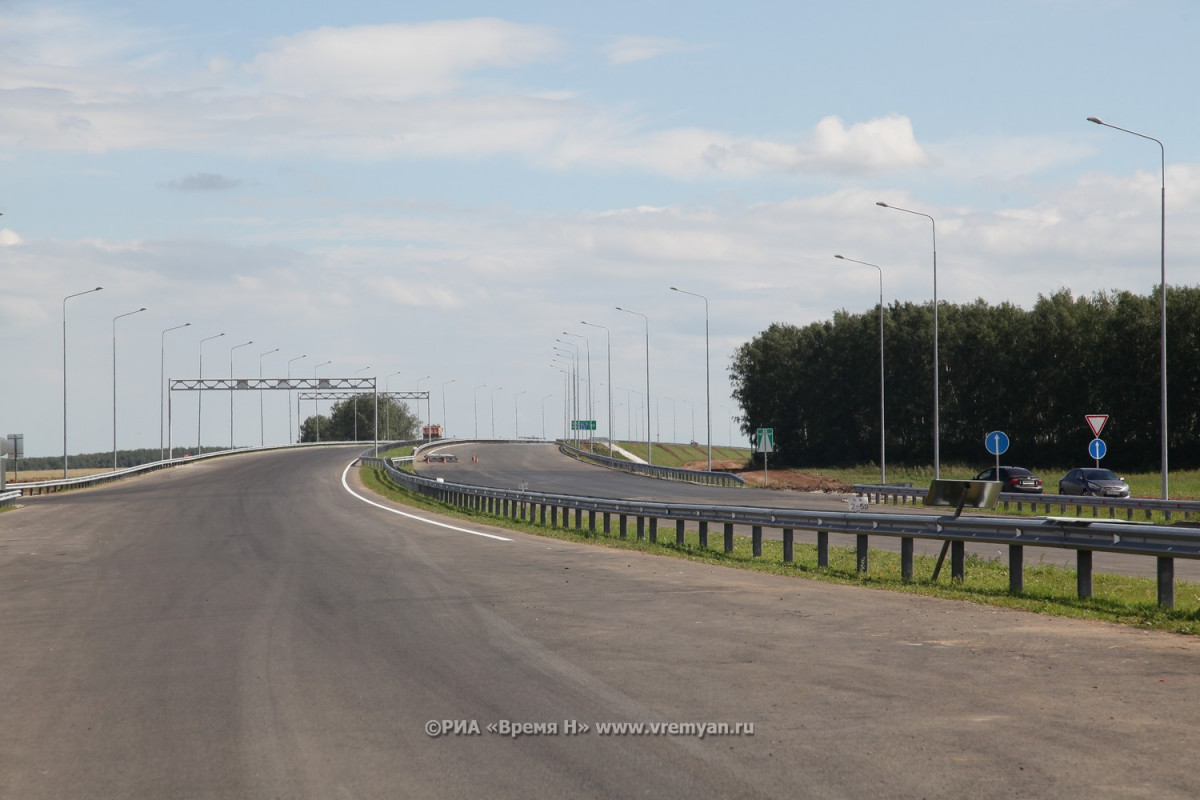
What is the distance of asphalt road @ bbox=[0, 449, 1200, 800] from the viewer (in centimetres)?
693

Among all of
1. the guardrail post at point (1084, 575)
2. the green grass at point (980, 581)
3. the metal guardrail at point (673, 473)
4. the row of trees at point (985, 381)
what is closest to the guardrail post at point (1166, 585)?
the green grass at point (980, 581)

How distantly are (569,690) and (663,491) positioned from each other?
5052 centimetres

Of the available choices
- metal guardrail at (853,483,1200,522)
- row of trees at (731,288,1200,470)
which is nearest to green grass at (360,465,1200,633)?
metal guardrail at (853,483,1200,522)

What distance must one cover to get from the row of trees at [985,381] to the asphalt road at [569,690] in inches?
2273

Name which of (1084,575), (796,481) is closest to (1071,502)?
(1084,575)

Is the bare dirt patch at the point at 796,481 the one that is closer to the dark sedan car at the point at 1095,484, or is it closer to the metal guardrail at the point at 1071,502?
the metal guardrail at the point at 1071,502

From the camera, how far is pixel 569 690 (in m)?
9.31

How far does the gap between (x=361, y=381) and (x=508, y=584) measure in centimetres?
9991

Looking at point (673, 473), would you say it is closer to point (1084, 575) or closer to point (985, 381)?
point (985, 381)

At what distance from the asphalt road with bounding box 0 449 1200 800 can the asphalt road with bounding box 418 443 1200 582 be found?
22.0ft

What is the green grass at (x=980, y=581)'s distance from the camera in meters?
13.6

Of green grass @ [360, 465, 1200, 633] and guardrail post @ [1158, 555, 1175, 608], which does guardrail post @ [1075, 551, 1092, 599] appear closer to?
green grass @ [360, 465, 1200, 633]

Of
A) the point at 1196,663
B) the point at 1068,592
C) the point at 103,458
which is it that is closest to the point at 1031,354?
the point at 1068,592

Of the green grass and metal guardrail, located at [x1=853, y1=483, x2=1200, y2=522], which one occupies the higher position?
the green grass
